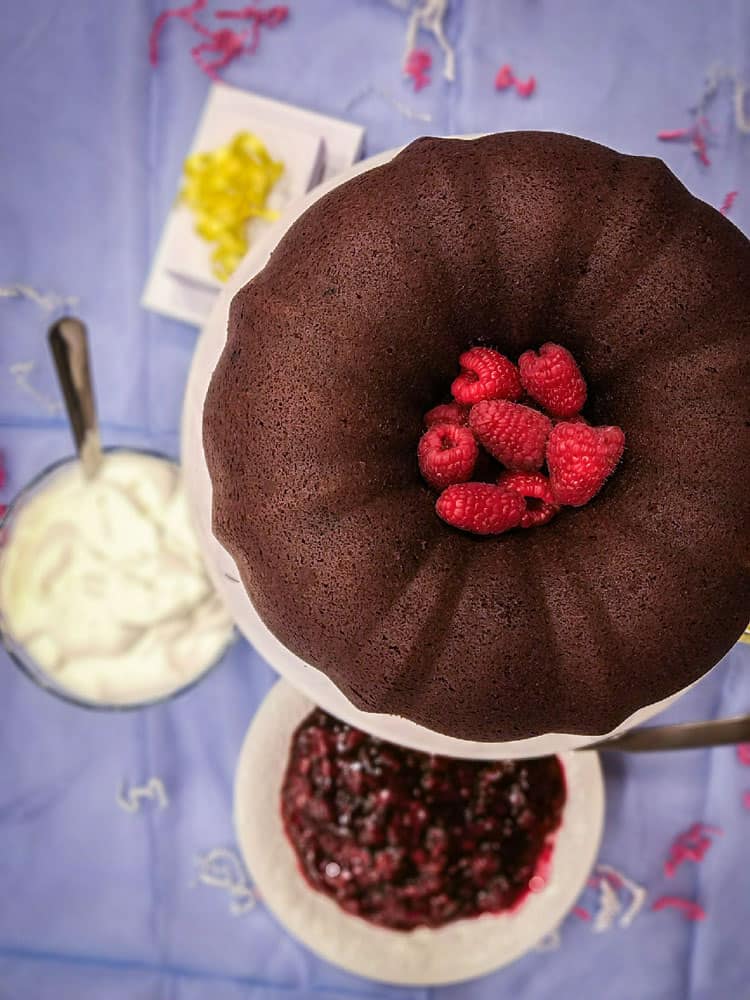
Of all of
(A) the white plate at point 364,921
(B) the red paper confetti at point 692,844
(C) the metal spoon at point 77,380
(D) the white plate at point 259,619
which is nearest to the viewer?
(D) the white plate at point 259,619

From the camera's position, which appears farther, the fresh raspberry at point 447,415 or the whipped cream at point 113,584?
the whipped cream at point 113,584

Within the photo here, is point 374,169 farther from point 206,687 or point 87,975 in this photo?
point 87,975

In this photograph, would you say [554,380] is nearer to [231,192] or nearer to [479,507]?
[479,507]

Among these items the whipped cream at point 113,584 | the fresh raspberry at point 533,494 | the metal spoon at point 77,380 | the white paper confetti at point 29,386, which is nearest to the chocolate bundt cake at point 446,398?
the fresh raspberry at point 533,494

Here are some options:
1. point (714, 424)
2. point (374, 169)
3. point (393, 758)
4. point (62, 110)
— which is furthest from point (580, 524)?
point (62, 110)

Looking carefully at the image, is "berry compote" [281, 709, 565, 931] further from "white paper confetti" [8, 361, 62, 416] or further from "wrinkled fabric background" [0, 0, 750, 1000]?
"white paper confetti" [8, 361, 62, 416]

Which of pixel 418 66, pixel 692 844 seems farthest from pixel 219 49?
pixel 692 844

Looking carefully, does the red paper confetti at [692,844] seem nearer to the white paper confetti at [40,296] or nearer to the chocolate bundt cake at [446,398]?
the chocolate bundt cake at [446,398]
